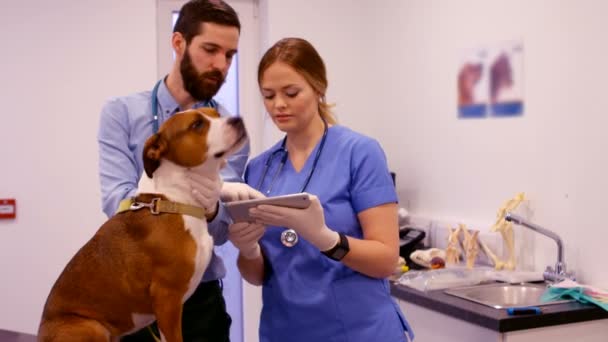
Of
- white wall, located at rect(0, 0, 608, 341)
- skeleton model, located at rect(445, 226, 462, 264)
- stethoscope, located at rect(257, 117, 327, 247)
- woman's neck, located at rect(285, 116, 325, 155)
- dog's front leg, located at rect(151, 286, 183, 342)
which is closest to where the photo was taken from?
dog's front leg, located at rect(151, 286, 183, 342)

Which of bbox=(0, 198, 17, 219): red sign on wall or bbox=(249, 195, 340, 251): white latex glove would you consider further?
bbox=(0, 198, 17, 219): red sign on wall

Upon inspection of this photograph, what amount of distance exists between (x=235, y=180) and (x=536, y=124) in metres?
1.51

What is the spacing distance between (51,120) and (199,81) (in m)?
2.18

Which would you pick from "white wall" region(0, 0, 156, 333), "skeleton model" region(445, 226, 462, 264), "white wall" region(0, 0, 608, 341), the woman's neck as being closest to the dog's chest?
the woman's neck

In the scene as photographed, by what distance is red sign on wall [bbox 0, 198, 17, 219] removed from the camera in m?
3.53

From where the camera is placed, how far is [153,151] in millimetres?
1425

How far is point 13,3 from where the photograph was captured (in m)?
3.53

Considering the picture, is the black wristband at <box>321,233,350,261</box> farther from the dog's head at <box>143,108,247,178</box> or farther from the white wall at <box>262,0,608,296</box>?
the white wall at <box>262,0,608,296</box>

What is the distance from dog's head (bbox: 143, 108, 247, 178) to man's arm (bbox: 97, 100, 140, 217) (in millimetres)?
178

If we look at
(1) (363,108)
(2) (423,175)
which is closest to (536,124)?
(2) (423,175)

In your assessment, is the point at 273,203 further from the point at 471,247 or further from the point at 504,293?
the point at 471,247

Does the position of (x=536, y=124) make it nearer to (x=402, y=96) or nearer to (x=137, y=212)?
(x=402, y=96)

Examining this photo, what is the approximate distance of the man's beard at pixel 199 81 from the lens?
5.64 ft

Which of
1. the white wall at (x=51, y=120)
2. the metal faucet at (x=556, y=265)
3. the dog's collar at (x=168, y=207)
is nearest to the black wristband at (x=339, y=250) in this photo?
the dog's collar at (x=168, y=207)
